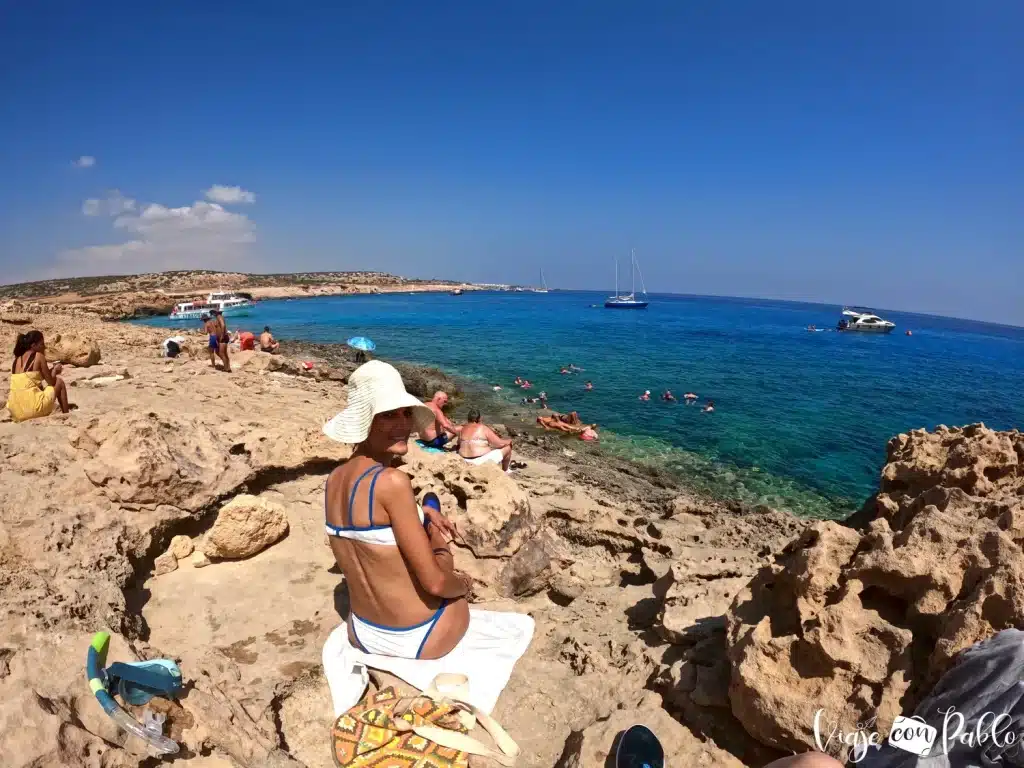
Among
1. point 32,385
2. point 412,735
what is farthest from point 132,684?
point 32,385

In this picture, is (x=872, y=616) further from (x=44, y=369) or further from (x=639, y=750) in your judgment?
(x=44, y=369)

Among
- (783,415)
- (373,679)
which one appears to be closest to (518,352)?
(783,415)

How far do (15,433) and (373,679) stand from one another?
4967 mm

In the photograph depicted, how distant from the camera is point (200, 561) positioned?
4.34 metres

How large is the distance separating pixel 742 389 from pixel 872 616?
901 inches

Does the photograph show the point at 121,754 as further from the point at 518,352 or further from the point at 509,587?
the point at 518,352

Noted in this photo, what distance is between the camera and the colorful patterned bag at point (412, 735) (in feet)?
8.14

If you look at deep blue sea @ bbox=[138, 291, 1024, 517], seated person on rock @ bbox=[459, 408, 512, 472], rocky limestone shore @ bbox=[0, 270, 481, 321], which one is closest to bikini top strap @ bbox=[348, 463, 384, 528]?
seated person on rock @ bbox=[459, 408, 512, 472]

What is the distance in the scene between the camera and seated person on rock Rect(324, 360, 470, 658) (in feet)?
9.08

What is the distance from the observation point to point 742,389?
23266mm

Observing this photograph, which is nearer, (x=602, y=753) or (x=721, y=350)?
(x=602, y=753)

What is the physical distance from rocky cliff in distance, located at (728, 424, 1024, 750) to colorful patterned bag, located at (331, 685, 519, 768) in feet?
4.39

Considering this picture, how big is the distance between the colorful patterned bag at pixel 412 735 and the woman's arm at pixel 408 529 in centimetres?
60

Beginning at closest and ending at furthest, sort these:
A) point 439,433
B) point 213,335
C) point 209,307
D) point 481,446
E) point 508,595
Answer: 1. point 508,595
2. point 481,446
3. point 439,433
4. point 213,335
5. point 209,307
